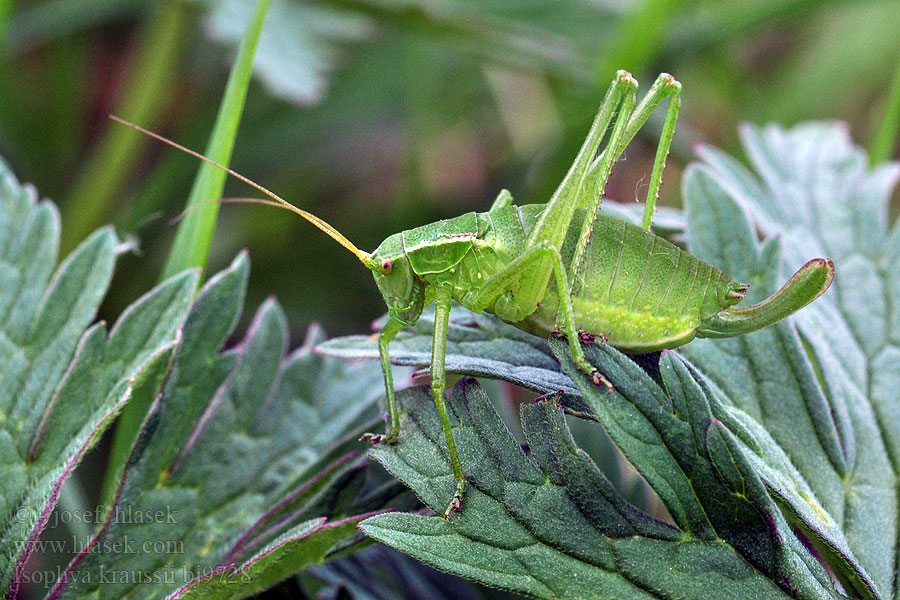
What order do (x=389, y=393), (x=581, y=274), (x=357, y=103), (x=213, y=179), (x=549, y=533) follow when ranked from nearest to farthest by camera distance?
(x=549, y=533) → (x=389, y=393) → (x=581, y=274) → (x=213, y=179) → (x=357, y=103)

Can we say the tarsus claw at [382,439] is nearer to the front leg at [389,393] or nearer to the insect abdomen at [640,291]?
the front leg at [389,393]

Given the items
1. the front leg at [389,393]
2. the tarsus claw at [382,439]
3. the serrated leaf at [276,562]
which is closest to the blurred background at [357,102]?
the front leg at [389,393]

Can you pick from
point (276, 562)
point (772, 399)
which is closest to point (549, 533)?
point (276, 562)

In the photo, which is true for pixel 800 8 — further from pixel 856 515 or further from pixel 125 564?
pixel 125 564

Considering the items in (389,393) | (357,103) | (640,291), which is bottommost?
(389,393)

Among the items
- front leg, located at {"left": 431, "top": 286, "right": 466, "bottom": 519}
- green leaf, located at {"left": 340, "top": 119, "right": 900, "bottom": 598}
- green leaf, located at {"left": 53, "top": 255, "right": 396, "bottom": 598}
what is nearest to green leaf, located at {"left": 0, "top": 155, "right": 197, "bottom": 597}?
green leaf, located at {"left": 53, "top": 255, "right": 396, "bottom": 598}

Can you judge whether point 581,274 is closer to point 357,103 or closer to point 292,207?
point 292,207

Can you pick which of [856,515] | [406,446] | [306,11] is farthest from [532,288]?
[306,11]

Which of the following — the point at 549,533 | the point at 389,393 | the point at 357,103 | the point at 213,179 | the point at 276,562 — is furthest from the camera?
the point at 357,103
